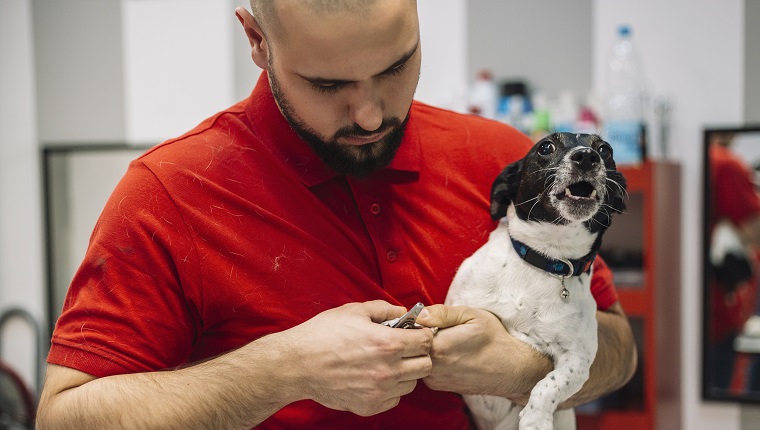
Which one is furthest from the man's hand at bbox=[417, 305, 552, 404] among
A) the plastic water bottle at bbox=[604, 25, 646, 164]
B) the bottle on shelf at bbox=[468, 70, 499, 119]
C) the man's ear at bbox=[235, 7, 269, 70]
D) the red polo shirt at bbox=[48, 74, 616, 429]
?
the bottle on shelf at bbox=[468, 70, 499, 119]

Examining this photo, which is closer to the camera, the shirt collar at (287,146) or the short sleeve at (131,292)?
the short sleeve at (131,292)

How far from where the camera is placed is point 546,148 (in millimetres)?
1069

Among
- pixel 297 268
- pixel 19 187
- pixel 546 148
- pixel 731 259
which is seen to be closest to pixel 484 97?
pixel 731 259

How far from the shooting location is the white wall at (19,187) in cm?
346

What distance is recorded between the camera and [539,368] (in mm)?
1084

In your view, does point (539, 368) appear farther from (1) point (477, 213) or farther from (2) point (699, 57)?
(2) point (699, 57)

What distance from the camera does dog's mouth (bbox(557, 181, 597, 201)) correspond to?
1.00m

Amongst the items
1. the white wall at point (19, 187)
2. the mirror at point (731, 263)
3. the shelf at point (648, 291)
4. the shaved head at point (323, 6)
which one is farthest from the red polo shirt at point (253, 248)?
the white wall at point (19, 187)

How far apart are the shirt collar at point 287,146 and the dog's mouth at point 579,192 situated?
272 mm

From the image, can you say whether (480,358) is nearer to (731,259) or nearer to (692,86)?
(731,259)

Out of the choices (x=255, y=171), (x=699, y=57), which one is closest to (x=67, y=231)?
(x=255, y=171)

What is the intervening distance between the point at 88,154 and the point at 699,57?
264cm

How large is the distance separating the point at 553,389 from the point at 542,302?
0.13 metres

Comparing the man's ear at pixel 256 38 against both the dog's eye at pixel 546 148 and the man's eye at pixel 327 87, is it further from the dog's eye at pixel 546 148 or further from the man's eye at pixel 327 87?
the dog's eye at pixel 546 148
